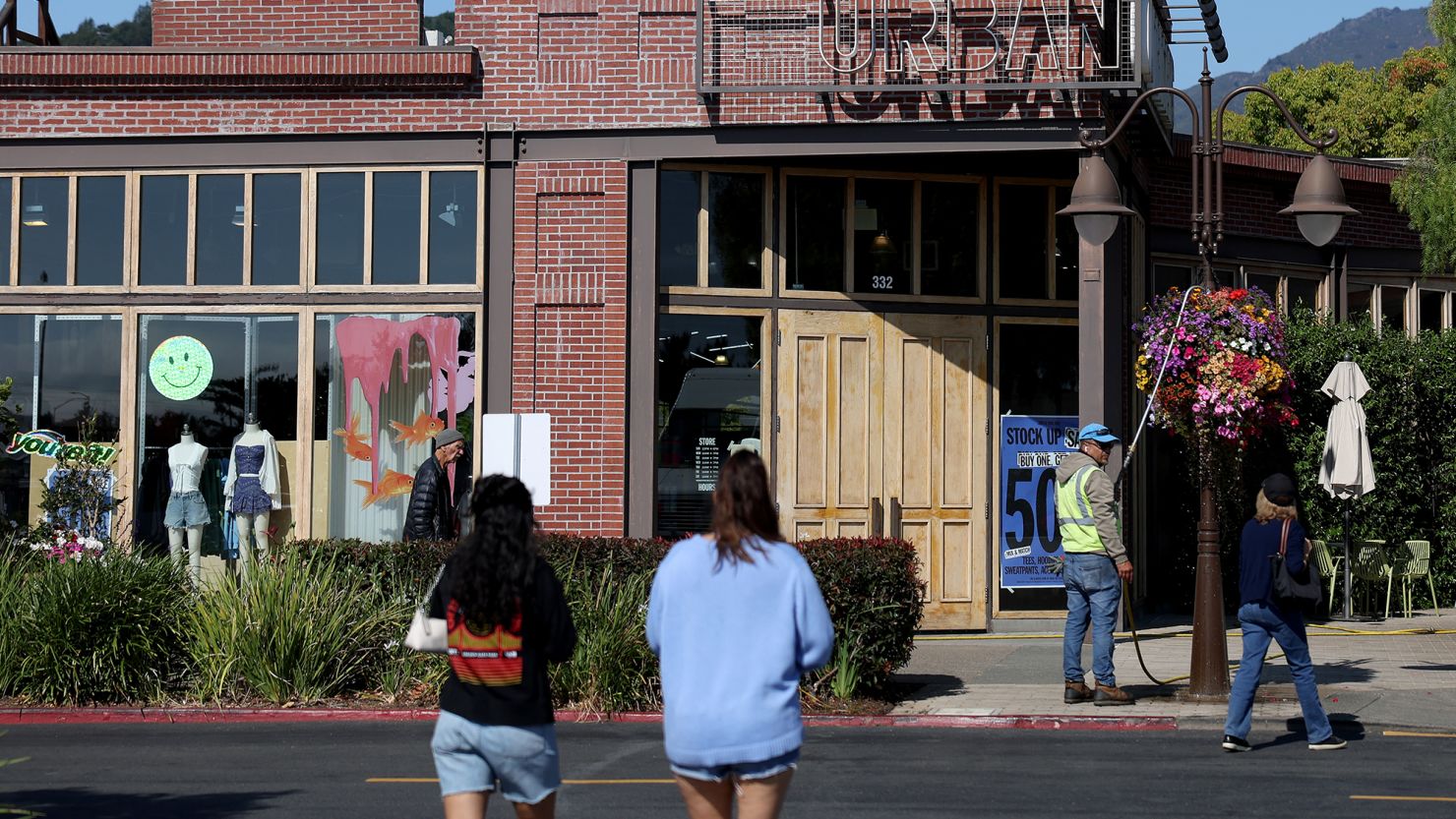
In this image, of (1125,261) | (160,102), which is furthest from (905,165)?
(160,102)

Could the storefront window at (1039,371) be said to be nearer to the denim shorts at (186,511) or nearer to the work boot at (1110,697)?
the work boot at (1110,697)

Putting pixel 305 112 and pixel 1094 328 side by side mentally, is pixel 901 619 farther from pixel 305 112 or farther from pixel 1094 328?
pixel 305 112

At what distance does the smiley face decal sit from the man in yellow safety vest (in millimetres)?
8472

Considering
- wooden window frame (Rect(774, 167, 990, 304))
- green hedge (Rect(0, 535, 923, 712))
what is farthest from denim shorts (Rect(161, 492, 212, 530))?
wooden window frame (Rect(774, 167, 990, 304))

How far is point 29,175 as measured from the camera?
16672mm

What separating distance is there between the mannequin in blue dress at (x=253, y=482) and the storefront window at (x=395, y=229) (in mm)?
1864

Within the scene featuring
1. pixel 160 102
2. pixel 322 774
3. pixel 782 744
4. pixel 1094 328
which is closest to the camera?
pixel 782 744

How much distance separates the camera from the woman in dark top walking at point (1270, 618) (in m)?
10.5

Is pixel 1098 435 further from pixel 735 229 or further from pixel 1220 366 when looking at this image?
pixel 735 229

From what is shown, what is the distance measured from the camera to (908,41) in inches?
610

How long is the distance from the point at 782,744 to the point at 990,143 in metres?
10.9

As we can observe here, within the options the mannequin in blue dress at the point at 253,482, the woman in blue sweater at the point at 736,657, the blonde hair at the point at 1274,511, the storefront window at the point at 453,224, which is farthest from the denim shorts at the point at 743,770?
the mannequin in blue dress at the point at 253,482

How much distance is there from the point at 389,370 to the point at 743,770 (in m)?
11.5

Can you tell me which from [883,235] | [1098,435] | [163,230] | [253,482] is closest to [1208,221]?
[1098,435]
